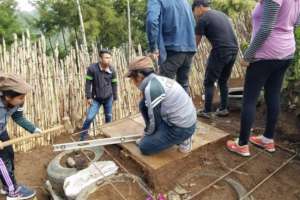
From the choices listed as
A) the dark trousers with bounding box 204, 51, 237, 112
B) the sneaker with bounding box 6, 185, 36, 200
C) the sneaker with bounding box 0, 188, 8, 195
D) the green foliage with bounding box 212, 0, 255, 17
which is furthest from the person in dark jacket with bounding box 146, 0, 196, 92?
the green foliage with bounding box 212, 0, 255, 17

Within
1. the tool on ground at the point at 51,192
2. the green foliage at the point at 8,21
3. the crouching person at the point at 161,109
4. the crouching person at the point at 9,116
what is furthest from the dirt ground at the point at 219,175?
the green foliage at the point at 8,21

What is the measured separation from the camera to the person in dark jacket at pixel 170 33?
3334mm

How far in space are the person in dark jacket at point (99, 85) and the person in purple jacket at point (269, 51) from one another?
6.71 feet

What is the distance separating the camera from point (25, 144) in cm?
458

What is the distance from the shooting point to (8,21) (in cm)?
1159

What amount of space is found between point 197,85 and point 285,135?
2558 millimetres

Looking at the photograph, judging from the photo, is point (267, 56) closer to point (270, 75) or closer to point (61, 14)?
point (270, 75)

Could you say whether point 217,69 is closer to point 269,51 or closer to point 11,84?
point 269,51

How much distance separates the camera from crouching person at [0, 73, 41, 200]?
2.64 meters

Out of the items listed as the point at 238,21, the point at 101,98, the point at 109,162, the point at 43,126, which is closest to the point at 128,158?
the point at 109,162

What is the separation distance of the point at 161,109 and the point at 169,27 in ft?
3.94

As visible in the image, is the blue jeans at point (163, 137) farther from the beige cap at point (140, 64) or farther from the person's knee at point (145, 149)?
the beige cap at point (140, 64)

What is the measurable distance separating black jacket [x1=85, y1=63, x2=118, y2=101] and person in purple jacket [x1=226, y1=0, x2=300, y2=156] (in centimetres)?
205

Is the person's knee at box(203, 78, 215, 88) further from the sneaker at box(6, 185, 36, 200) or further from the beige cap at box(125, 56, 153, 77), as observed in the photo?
the sneaker at box(6, 185, 36, 200)
